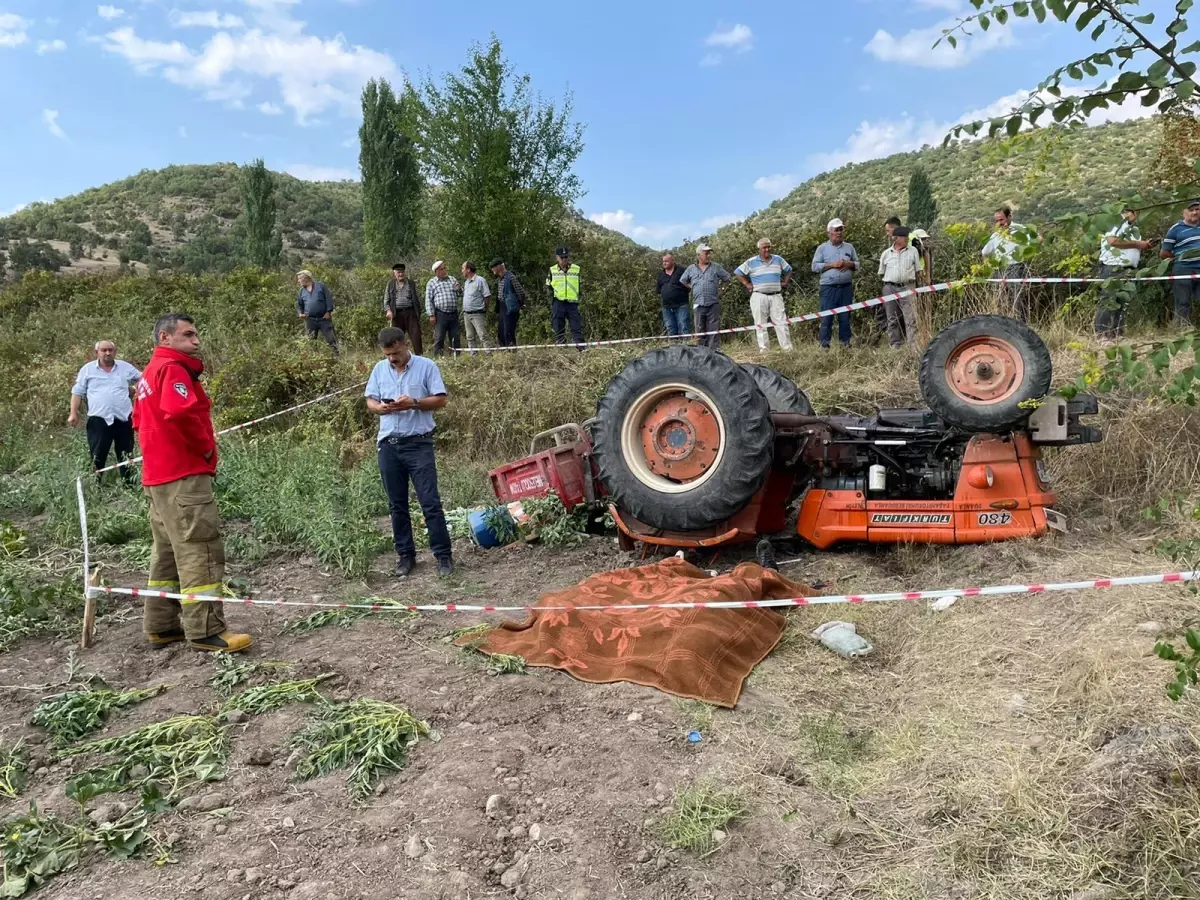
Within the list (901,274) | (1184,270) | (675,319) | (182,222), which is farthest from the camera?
(182,222)

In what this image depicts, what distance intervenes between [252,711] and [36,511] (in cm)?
568

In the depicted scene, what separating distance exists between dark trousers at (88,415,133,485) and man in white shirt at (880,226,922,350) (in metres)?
7.91

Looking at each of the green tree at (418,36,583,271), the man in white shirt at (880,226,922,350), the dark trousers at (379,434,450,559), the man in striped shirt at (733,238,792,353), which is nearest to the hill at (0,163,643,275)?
the green tree at (418,36,583,271)

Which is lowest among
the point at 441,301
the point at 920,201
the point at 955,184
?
the point at 441,301

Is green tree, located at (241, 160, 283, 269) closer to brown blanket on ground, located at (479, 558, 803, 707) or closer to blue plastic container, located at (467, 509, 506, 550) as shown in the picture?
blue plastic container, located at (467, 509, 506, 550)

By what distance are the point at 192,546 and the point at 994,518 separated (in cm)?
438

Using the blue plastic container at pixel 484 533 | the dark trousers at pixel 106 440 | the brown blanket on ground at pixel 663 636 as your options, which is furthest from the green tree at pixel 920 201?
the brown blanket on ground at pixel 663 636

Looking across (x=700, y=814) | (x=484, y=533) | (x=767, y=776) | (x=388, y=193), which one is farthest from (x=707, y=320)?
(x=388, y=193)

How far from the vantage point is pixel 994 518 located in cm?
473

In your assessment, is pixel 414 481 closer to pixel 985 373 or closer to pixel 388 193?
pixel 985 373

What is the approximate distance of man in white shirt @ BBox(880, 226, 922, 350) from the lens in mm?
8906

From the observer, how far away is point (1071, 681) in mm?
3074

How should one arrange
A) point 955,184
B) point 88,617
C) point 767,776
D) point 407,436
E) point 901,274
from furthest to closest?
1. point 955,184
2. point 901,274
3. point 407,436
4. point 88,617
5. point 767,776

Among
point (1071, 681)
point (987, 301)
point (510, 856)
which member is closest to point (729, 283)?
point (987, 301)
